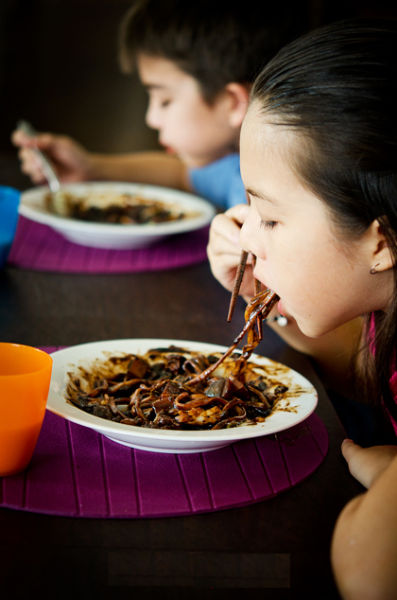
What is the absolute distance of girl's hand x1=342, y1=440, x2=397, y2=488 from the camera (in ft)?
3.00

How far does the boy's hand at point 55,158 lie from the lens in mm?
2424

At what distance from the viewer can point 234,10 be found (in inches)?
84.1

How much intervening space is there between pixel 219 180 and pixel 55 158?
61cm

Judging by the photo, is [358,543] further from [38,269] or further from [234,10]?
[234,10]

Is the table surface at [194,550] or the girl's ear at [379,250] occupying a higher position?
the girl's ear at [379,250]

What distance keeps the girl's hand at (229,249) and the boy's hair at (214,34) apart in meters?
0.86

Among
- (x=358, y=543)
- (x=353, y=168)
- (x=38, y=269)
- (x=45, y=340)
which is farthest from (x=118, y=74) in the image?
(x=358, y=543)

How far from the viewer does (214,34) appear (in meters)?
2.16

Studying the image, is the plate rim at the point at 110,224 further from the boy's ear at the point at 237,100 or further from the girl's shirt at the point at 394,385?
the girl's shirt at the point at 394,385

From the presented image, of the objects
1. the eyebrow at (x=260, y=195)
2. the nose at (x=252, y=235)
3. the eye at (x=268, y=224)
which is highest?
the eyebrow at (x=260, y=195)

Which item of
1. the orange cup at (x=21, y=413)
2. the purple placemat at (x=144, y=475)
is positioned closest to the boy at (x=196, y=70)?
the purple placemat at (x=144, y=475)

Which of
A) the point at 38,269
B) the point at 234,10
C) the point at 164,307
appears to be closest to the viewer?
the point at 164,307

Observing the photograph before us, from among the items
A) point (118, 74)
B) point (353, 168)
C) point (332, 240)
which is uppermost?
point (353, 168)

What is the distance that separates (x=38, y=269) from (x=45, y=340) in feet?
1.33
